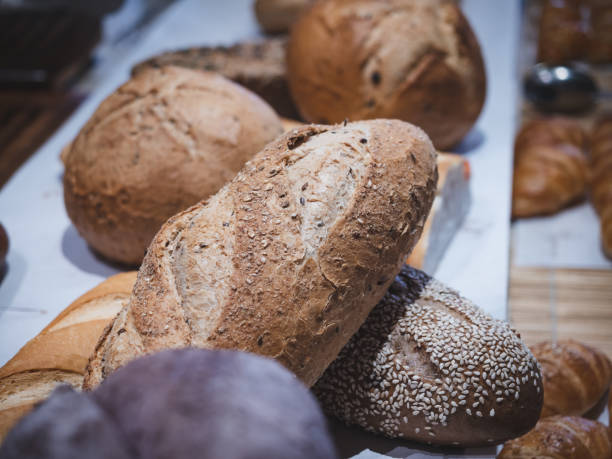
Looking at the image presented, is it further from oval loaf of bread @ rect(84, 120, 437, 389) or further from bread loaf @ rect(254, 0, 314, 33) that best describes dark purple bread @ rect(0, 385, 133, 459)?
bread loaf @ rect(254, 0, 314, 33)

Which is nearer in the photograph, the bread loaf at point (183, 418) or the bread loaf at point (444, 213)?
the bread loaf at point (183, 418)

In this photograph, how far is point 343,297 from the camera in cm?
129

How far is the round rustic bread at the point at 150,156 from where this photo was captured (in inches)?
71.8

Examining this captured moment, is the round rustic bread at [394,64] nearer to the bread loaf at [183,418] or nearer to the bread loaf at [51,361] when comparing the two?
the bread loaf at [51,361]

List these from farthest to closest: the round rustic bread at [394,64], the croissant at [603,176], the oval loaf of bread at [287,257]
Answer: the croissant at [603,176] → the round rustic bread at [394,64] → the oval loaf of bread at [287,257]

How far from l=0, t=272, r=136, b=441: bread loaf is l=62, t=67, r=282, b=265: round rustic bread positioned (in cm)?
34

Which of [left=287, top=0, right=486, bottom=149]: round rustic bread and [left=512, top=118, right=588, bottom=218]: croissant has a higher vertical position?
[left=287, top=0, right=486, bottom=149]: round rustic bread

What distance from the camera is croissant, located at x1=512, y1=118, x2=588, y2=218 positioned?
2818 mm

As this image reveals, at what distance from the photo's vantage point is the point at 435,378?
1385 millimetres

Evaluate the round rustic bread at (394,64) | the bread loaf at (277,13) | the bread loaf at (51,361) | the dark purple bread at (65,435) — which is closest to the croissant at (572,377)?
the round rustic bread at (394,64)

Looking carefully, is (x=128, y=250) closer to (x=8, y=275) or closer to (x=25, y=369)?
(x=8, y=275)

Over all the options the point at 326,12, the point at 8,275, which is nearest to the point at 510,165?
the point at 326,12

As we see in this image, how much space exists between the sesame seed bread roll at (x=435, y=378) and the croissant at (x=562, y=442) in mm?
222

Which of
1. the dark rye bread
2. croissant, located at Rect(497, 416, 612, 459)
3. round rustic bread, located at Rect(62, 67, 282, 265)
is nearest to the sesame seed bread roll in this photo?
croissant, located at Rect(497, 416, 612, 459)
